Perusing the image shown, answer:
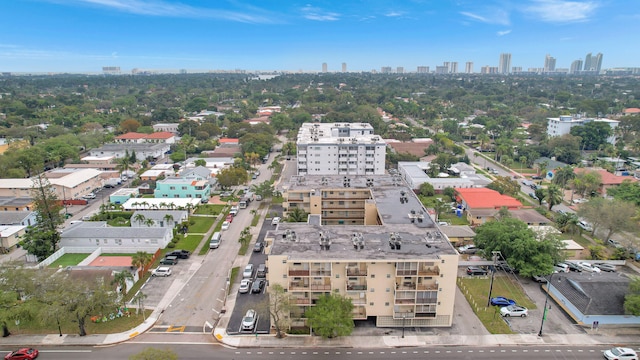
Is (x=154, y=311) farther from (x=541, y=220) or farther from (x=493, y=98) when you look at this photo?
(x=493, y=98)

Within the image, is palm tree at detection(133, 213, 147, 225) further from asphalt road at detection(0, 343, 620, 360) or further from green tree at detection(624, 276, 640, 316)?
green tree at detection(624, 276, 640, 316)

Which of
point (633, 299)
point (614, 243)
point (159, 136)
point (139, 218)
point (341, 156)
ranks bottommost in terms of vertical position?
point (614, 243)

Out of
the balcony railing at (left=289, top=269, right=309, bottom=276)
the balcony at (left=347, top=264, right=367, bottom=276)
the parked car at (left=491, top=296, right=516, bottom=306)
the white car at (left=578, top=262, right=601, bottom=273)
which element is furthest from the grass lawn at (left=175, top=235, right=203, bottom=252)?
the white car at (left=578, top=262, right=601, bottom=273)

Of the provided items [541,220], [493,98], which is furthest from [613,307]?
[493,98]

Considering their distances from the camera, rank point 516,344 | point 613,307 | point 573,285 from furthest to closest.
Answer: point 573,285 < point 613,307 < point 516,344

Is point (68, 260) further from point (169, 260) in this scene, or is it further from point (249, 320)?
point (249, 320)

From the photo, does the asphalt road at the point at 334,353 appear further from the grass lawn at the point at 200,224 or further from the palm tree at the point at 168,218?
the grass lawn at the point at 200,224

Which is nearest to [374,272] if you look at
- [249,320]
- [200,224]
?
[249,320]
